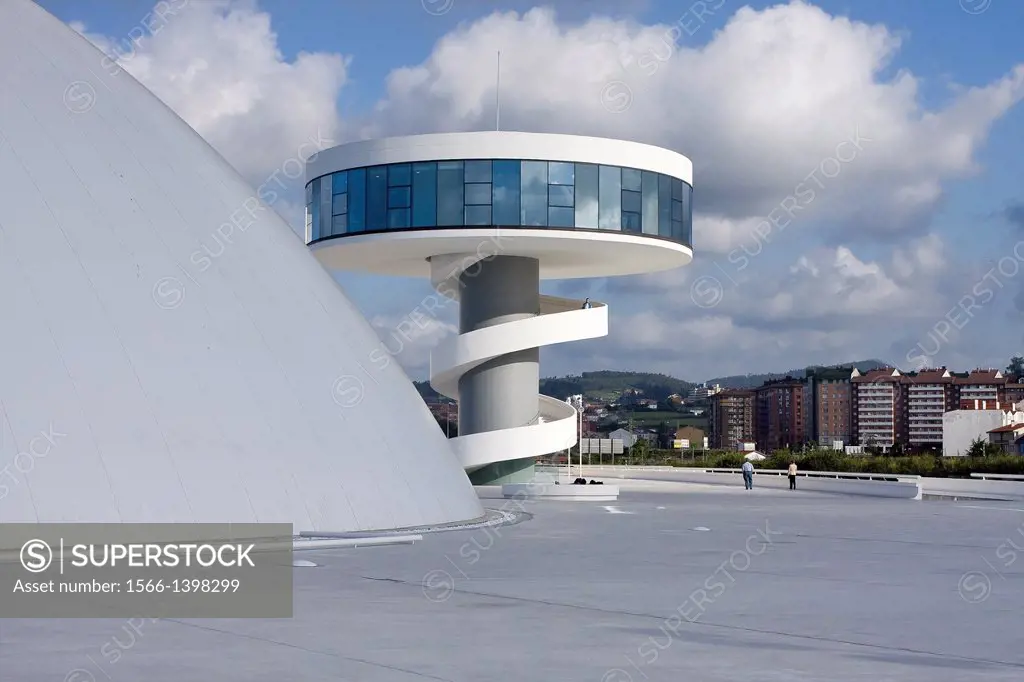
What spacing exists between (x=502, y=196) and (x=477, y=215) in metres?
1.11

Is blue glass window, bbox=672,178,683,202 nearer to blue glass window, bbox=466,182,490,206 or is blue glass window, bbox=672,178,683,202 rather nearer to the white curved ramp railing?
the white curved ramp railing

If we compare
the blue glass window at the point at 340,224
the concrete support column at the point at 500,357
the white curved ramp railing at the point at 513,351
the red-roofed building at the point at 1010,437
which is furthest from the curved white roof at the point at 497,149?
the red-roofed building at the point at 1010,437

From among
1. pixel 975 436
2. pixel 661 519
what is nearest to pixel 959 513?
pixel 661 519

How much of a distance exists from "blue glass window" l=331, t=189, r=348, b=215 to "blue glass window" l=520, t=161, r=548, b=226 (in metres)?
6.83

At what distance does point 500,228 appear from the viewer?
47.7m

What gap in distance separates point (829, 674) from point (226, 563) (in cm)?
1041

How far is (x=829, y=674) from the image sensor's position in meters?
10.3

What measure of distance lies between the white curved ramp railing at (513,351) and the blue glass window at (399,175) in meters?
5.88

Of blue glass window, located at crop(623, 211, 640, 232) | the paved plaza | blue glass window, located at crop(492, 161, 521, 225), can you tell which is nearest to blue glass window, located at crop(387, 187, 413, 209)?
blue glass window, located at crop(492, 161, 521, 225)

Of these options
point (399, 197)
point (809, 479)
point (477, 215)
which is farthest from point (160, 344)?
point (809, 479)

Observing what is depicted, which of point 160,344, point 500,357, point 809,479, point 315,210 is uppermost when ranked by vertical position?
point 315,210

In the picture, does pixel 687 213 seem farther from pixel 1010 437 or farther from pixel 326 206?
pixel 1010 437

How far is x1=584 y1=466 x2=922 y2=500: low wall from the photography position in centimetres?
5125

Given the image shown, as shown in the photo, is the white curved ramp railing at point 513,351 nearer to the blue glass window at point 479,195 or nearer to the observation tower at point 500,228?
the observation tower at point 500,228
